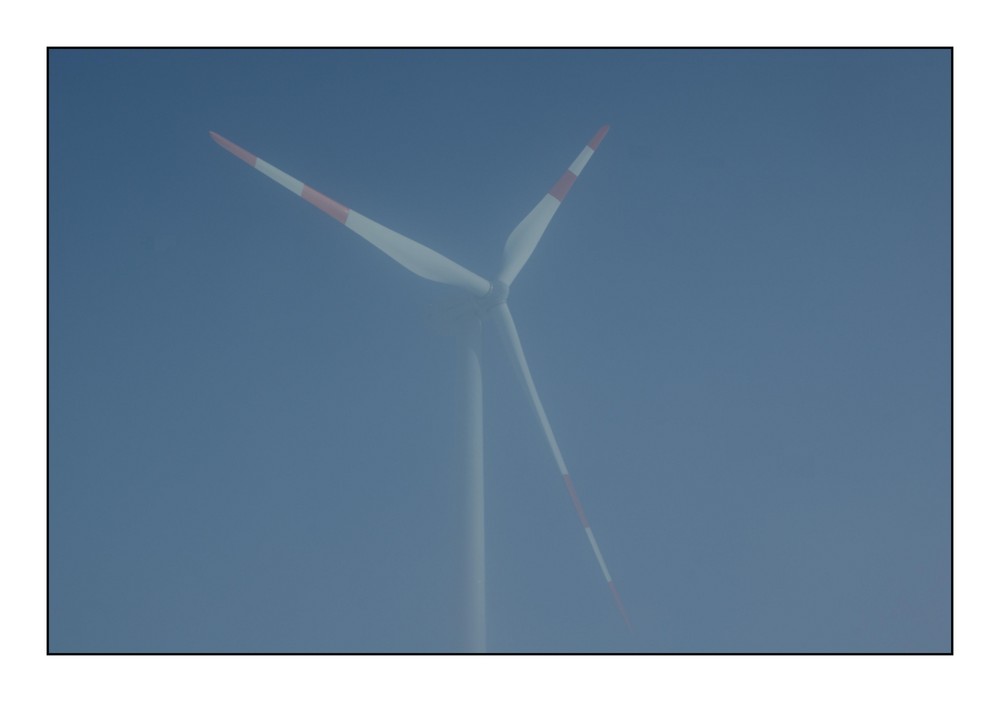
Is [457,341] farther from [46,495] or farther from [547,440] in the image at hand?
[46,495]

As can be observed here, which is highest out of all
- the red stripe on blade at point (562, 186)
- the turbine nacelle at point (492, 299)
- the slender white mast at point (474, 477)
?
the red stripe on blade at point (562, 186)

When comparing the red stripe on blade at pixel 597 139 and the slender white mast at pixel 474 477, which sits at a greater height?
the red stripe on blade at pixel 597 139

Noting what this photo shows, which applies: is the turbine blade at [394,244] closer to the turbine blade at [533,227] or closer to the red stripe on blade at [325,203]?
the red stripe on blade at [325,203]

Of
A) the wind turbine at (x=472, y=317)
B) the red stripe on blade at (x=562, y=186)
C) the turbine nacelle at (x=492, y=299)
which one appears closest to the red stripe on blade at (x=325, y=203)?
the wind turbine at (x=472, y=317)

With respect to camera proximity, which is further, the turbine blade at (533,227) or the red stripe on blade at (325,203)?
the turbine blade at (533,227)

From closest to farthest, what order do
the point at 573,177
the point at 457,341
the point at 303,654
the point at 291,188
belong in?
the point at 303,654, the point at 291,188, the point at 457,341, the point at 573,177

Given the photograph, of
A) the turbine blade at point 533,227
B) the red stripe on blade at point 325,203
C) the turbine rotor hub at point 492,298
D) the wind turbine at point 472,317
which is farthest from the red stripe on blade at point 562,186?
the red stripe on blade at point 325,203

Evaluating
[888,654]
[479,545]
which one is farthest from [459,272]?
[888,654]
